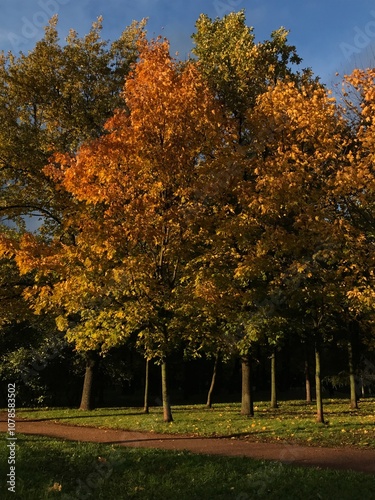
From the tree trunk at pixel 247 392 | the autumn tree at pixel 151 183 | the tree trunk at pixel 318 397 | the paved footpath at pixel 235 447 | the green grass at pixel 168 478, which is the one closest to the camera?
the green grass at pixel 168 478

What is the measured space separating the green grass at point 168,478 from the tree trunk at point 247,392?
28.9 ft

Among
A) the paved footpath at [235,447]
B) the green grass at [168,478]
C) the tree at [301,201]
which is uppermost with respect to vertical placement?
the tree at [301,201]

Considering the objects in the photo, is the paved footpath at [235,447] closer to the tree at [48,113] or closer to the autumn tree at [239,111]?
the autumn tree at [239,111]

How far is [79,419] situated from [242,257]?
8.23 m

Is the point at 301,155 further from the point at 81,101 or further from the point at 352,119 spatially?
the point at 81,101

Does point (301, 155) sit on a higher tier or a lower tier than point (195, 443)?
higher

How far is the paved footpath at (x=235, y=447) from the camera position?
8.68m

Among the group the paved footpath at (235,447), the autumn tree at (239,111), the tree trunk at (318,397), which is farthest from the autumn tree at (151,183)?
the tree trunk at (318,397)

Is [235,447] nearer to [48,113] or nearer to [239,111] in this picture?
[239,111]

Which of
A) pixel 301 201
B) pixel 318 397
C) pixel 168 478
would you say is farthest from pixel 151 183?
pixel 168 478

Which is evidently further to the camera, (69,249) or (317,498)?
(69,249)

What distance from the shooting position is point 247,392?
17750 millimetres

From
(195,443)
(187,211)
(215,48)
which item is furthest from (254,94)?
(195,443)

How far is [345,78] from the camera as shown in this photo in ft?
41.5
